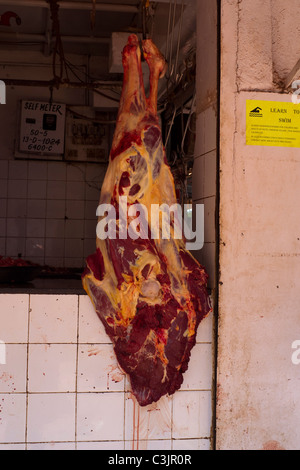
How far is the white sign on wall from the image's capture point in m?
5.33

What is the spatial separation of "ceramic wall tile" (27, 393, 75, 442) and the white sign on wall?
3.63 metres

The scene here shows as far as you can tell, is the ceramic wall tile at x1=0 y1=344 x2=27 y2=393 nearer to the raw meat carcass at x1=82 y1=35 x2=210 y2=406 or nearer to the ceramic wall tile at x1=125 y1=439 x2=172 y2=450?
the raw meat carcass at x1=82 y1=35 x2=210 y2=406

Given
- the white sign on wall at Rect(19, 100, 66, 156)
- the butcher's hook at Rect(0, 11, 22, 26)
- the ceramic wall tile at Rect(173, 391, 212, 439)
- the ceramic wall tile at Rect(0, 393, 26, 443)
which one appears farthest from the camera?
the white sign on wall at Rect(19, 100, 66, 156)

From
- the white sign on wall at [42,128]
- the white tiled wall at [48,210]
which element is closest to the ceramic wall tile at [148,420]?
the white tiled wall at [48,210]

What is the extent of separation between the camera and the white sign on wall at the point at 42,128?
5.33 meters

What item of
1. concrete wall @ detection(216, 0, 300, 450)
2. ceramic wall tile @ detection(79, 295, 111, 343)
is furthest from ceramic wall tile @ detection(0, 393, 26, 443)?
concrete wall @ detection(216, 0, 300, 450)

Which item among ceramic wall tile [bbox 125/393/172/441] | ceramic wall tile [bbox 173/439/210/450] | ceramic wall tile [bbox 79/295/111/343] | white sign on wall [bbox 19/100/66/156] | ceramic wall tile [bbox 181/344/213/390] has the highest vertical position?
white sign on wall [bbox 19/100/66/156]

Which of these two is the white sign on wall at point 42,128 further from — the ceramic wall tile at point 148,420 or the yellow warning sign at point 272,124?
the ceramic wall tile at point 148,420

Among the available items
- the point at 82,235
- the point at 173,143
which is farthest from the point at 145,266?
the point at 82,235

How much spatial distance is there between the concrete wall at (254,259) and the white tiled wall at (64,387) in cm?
38

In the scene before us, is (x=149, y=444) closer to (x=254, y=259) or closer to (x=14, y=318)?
(x=14, y=318)

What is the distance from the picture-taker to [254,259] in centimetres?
235

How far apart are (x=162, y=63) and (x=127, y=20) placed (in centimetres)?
273

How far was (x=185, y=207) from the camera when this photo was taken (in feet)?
12.4
